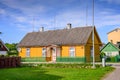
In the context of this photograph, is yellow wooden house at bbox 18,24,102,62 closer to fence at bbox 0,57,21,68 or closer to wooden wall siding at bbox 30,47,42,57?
wooden wall siding at bbox 30,47,42,57

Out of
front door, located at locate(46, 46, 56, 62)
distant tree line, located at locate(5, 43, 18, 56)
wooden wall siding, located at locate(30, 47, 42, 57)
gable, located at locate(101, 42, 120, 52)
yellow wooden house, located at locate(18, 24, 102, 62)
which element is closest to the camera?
yellow wooden house, located at locate(18, 24, 102, 62)

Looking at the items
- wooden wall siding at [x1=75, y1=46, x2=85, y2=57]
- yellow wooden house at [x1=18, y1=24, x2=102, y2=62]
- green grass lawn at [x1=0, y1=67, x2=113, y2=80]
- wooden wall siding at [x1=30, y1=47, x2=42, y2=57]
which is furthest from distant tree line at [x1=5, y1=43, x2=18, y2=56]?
green grass lawn at [x1=0, y1=67, x2=113, y2=80]

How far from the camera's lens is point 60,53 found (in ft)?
152

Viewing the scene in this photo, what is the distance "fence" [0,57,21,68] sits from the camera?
32250 mm

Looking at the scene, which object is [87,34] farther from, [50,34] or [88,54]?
[50,34]

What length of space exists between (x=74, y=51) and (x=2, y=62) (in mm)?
15532

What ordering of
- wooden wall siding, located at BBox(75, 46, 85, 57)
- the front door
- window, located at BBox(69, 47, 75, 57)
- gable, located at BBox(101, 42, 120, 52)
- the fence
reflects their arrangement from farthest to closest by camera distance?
1. gable, located at BBox(101, 42, 120, 52)
2. the front door
3. window, located at BBox(69, 47, 75, 57)
4. wooden wall siding, located at BBox(75, 46, 85, 57)
5. the fence

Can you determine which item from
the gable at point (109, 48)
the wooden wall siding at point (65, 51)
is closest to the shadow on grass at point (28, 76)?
the wooden wall siding at point (65, 51)

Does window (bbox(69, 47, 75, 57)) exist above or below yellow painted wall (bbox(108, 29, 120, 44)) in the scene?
below

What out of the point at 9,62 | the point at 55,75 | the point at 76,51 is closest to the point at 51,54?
the point at 76,51

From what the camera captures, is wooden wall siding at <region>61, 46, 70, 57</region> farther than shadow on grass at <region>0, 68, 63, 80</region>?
Yes

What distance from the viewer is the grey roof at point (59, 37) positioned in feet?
147

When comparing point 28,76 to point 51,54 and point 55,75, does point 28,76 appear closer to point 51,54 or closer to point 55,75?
point 55,75

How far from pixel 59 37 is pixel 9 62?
16634mm
